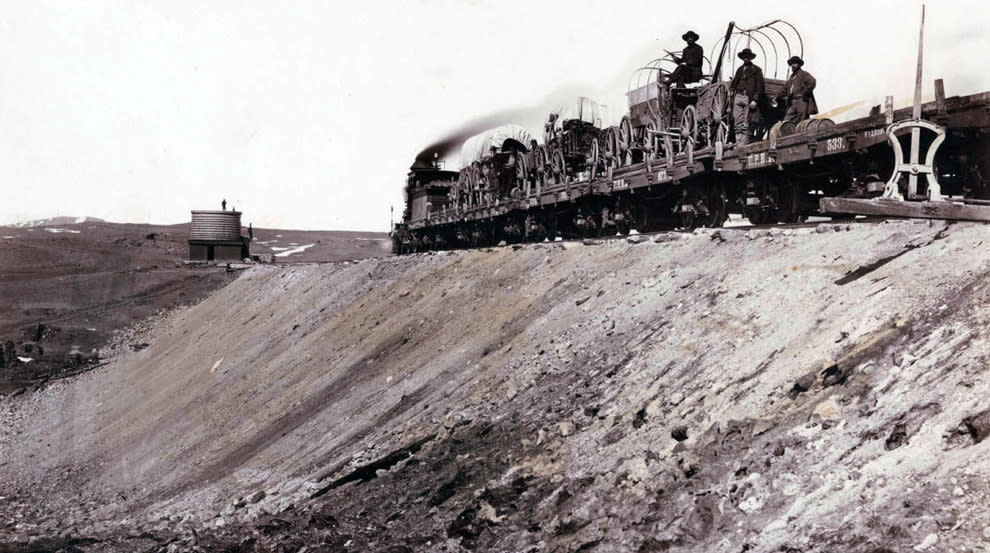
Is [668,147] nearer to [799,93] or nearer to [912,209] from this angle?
[799,93]

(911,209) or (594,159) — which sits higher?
(594,159)

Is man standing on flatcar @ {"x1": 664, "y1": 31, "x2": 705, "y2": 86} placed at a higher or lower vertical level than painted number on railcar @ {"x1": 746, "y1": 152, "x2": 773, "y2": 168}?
higher

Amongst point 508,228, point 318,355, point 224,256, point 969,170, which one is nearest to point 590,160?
point 508,228

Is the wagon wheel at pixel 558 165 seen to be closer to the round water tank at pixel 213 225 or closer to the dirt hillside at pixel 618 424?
the dirt hillside at pixel 618 424

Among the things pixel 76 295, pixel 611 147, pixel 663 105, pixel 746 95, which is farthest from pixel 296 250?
pixel 746 95

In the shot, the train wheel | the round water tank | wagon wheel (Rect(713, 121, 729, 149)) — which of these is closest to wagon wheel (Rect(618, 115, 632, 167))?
wagon wheel (Rect(713, 121, 729, 149))

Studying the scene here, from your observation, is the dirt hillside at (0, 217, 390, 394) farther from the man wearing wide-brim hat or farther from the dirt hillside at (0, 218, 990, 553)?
the man wearing wide-brim hat
